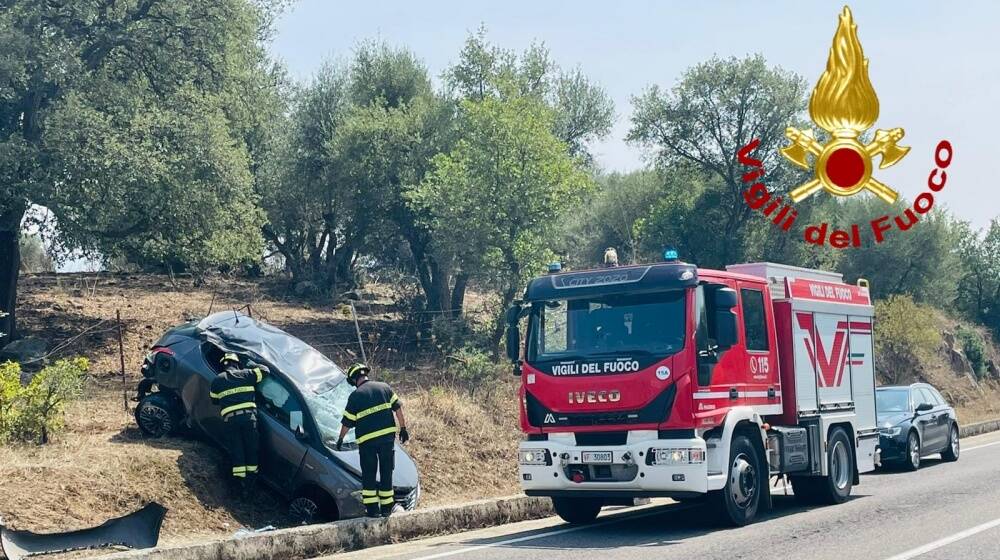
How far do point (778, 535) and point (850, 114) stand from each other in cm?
1298

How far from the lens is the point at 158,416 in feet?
43.0

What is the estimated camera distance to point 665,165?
41.9m

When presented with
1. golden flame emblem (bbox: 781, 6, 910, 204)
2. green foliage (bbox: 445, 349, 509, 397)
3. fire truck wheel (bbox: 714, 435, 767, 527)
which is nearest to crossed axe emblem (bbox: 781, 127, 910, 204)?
golden flame emblem (bbox: 781, 6, 910, 204)

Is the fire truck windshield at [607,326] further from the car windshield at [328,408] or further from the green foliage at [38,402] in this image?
the green foliage at [38,402]

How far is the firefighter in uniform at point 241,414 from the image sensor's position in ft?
39.2

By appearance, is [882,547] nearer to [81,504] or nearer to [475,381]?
[81,504]

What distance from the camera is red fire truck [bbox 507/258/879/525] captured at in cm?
1080

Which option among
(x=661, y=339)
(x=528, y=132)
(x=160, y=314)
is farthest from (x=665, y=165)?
Result: (x=661, y=339)

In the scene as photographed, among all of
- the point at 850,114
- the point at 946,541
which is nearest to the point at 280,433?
the point at 946,541

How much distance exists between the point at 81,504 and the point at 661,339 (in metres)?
6.18

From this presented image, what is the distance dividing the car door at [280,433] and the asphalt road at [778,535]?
1880mm

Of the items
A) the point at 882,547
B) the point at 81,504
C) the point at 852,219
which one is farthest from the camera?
the point at 852,219

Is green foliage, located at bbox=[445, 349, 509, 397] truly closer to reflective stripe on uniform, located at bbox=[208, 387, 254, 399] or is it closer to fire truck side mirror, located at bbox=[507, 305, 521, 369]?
fire truck side mirror, located at bbox=[507, 305, 521, 369]

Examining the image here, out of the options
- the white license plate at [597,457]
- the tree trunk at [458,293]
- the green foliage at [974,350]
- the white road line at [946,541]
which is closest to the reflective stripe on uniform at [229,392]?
the white license plate at [597,457]
